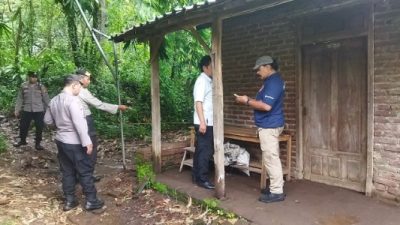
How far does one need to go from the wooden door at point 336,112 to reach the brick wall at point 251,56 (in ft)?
0.79

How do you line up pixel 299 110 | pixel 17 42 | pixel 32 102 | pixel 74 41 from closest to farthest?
pixel 299 110
pixel 32 102
pixel 74 41
pixel 17 42

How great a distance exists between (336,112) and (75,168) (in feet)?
12.8

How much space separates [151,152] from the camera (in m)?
7.19

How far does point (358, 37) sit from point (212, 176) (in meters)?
3.24

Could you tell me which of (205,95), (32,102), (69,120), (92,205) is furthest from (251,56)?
(32,102)

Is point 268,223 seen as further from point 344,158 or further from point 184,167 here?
point 184,167

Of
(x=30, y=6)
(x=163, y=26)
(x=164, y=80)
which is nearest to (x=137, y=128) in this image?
(x=164, y=80)

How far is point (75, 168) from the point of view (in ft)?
17.9

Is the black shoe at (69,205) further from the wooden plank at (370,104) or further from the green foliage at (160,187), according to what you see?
the wooden plank at (370,104)

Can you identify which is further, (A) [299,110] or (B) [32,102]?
(B) [32,102]

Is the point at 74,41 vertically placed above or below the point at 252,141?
above

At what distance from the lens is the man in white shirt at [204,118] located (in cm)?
564

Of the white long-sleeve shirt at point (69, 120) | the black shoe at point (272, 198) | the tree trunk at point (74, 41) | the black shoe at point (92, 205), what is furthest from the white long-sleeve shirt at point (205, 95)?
the tree trunk at point (74, 41)

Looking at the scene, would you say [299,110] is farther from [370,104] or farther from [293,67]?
[370,104]
